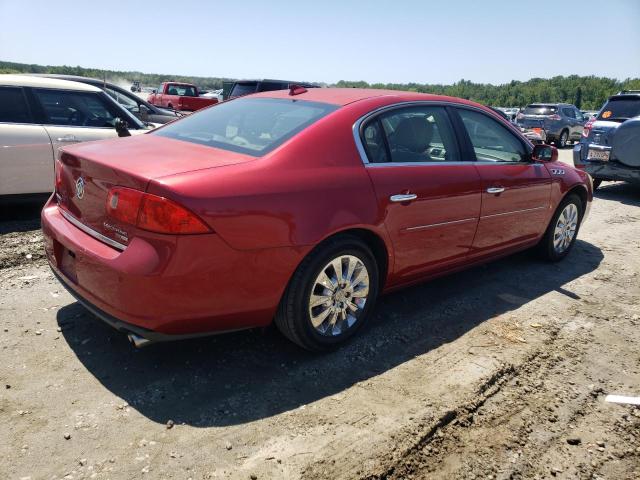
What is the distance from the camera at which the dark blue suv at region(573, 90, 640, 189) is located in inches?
338

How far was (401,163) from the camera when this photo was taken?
3.54m

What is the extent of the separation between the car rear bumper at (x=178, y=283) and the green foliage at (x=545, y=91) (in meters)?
52.5

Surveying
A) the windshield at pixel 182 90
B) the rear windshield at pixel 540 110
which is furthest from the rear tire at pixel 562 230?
the windshield at pixel 182 90

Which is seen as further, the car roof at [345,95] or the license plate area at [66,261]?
the car roof at [345,95]

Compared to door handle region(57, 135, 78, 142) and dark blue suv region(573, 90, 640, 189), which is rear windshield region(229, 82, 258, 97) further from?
door handle region(57, 135, 78, 142)

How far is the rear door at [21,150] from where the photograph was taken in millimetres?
5430

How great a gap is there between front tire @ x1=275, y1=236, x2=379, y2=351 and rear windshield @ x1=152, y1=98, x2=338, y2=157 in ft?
2.35

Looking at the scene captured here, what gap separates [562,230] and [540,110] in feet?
54.0

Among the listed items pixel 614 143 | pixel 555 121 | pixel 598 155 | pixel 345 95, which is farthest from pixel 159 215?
pixel 555 121

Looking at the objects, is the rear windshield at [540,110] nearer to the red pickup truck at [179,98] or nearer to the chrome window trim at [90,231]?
the red pickup truck at [179,98]

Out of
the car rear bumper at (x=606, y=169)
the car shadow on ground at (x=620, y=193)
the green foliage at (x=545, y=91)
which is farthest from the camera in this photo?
the green foliage at (x=545, y=91)

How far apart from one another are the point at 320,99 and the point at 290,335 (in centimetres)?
162

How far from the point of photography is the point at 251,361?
3.20 m

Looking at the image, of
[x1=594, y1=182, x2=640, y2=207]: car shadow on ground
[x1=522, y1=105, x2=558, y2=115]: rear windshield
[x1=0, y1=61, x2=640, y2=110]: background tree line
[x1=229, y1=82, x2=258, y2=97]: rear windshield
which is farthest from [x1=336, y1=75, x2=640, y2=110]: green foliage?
[x1=594, y1=182, x2=640, y2=207]: car shadow on ground
